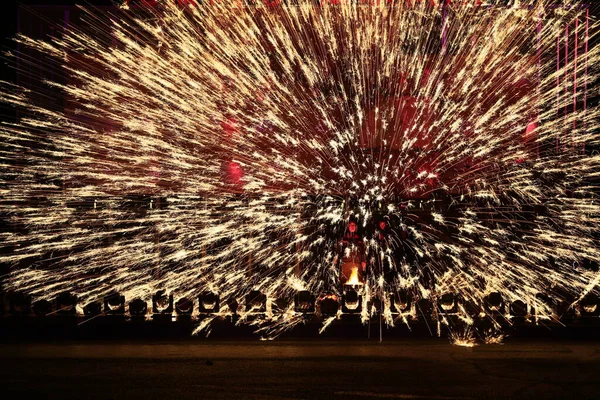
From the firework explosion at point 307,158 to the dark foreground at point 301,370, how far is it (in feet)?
8.46

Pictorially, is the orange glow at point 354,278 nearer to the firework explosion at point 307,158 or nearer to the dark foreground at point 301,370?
the firework explosion at point 307,158

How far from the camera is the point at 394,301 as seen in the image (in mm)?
11375

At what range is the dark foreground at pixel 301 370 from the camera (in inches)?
292

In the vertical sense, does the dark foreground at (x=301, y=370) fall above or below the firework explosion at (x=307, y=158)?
below

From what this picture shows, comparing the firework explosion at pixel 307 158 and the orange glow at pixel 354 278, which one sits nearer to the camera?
the orange glow at pixel 354 278

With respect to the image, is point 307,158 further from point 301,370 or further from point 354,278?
point 301,370

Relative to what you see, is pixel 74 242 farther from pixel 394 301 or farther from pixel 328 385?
pixel 328 385

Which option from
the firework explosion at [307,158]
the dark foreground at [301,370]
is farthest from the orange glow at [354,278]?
the dark foreground at [301,370]

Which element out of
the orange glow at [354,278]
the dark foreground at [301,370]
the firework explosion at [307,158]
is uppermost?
the firework explosion at [307,158]

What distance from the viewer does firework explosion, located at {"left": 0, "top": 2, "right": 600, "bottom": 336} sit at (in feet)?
43.9

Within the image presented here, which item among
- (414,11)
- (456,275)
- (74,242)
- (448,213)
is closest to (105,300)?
(74,242)

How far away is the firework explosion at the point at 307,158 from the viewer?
13.4 meters

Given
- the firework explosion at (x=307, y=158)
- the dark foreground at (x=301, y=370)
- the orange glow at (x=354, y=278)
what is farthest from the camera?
the firework explosion at (x=307, y=158)

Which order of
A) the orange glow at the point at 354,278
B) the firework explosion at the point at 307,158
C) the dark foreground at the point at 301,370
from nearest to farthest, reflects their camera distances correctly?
the dark foreground at the point at 301,370
the orange glow at the point at 354,278
the firework explosion at the point at 307,158
